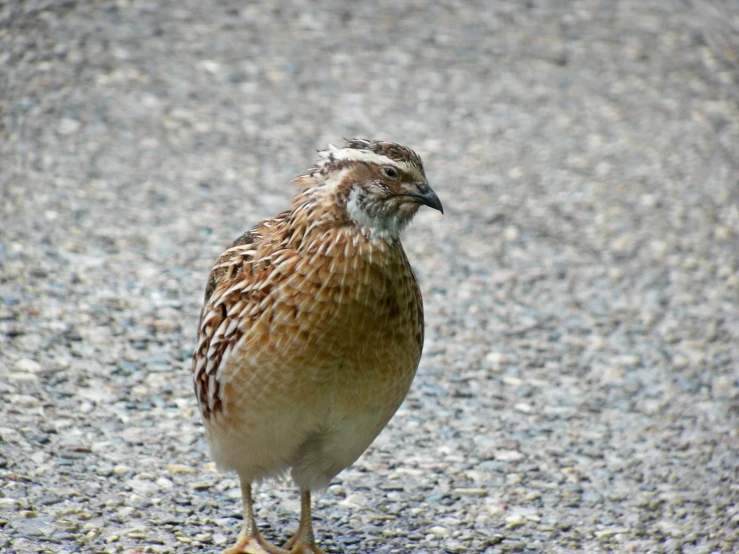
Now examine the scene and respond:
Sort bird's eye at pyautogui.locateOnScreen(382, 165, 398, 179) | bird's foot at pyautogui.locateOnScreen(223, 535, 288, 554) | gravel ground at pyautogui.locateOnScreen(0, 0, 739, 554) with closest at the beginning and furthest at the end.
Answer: bird's eye at pyautogui.locateOnScreen(382, 165, 398, 179) < bird's foot at pyautogui.locateOnScreen(223, 535, 288, 554) < gravel ground at pyautogui.locateOnScreen(0, 0, 739, 554)

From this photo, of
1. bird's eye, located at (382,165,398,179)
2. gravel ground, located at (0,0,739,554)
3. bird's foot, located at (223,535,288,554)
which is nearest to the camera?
bird's eye, located at (382,165,398,179)

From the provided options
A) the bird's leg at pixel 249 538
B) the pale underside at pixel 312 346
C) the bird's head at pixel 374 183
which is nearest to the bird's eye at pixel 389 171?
the bird's head at pixel 374 183

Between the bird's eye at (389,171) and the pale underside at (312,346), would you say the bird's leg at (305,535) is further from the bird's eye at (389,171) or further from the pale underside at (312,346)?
the bird's eye at (389,171)

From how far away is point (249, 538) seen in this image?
541 cm

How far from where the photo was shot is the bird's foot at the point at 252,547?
17.6 feet

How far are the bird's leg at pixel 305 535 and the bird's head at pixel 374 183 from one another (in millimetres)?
1662

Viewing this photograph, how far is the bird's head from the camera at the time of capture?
4652 millimetres

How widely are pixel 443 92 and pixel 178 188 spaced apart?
11.9ft

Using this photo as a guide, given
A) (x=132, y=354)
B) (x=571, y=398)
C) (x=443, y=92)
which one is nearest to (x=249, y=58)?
(x=443, y=92)

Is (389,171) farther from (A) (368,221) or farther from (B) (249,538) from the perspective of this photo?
(B) (249,538)

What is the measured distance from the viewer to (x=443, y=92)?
11.4 metres

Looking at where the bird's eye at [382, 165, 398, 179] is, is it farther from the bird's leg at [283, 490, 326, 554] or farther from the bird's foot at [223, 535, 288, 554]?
the bird's foot at [223, 535, 288, 554]

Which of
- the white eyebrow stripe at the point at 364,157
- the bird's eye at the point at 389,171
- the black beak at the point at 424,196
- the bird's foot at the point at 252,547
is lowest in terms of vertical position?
the bird's foot at the point at 252,547

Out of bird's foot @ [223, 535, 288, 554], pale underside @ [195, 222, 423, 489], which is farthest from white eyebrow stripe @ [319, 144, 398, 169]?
bird's foot @ [223, 535, 288, 554]
